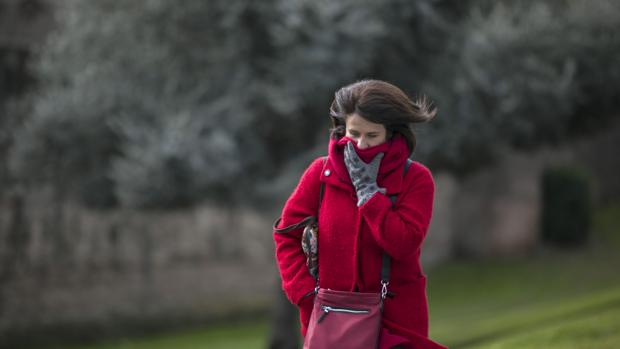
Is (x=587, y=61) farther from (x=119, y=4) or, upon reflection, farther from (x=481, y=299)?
(x=481, y=299)

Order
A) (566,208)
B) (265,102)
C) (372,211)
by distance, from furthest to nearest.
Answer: (566,208) → (265,102) → (372,211)

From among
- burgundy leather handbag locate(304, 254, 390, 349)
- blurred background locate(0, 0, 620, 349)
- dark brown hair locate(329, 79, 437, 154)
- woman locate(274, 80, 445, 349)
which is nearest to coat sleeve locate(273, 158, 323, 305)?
woman locate(274, 80, 445, 349)

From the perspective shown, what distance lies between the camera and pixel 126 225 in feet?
41.5

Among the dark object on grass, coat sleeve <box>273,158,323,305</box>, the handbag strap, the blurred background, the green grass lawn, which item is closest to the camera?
the handbag strap

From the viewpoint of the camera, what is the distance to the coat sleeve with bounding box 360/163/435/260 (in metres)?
2.95

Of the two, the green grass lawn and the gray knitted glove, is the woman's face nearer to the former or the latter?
the gray knitted glove

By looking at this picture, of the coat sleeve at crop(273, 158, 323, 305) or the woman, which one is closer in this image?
the woman

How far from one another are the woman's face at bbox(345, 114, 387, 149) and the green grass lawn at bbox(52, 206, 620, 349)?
13.2ft

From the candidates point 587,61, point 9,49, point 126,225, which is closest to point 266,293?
point 126,225

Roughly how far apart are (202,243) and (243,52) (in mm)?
6292

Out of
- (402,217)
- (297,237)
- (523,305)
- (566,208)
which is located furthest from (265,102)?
(566,208)

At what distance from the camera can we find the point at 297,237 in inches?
128

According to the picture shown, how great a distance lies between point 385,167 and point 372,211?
206mm

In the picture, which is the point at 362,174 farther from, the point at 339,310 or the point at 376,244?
the point at 339,310
